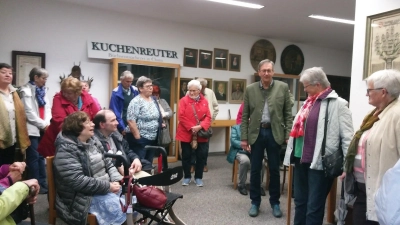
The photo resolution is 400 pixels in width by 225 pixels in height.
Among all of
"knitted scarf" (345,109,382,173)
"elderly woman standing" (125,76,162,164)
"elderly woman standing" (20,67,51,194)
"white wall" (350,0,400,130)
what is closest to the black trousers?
"knitted scarf" (345,109,382,173)

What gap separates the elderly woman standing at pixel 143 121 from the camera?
11.8 ft

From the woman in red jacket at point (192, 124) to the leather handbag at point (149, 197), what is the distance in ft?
6.11

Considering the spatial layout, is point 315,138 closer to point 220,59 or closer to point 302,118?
point 302,118

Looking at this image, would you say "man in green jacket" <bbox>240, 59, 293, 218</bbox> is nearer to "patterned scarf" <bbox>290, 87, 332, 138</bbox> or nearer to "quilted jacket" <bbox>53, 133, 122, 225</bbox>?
"patterned scarf" <bbox>290, 87, 332, 138</bbox>

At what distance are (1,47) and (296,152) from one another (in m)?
4.35

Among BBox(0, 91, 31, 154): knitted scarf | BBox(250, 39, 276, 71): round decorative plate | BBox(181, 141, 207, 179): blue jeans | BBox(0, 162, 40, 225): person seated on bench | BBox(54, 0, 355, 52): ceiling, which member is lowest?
BBox(181, 141, 207, 179): blue jeans

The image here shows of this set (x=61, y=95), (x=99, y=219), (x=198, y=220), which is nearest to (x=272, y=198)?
(x=198, y=220)

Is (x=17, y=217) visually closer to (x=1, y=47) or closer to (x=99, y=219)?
(x=99, y=219)

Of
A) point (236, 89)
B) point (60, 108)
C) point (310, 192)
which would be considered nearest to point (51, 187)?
point (60, 108)

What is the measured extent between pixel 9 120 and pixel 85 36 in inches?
103

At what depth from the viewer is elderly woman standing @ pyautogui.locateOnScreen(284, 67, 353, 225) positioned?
7.16 feet

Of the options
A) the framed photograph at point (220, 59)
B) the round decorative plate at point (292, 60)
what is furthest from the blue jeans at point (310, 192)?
the round decorative plate at point (292, 60)

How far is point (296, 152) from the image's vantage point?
2.43m

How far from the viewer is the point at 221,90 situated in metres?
6.58
